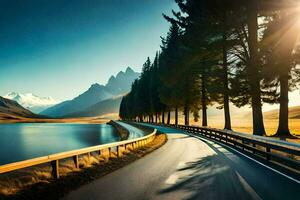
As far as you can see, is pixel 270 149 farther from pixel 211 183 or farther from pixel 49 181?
pixel 49 181

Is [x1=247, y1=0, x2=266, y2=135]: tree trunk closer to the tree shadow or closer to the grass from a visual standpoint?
the tree shadow

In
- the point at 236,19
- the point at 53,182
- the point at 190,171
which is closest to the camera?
the point at 53,182

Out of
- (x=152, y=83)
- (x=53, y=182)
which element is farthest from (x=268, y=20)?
(x=152, y=83)

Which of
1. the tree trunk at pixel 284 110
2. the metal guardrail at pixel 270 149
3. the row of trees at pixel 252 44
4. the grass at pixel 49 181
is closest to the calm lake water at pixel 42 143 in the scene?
the grass at pixel 49 181

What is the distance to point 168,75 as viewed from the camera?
157 feet

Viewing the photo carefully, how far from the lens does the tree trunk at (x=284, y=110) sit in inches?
1001

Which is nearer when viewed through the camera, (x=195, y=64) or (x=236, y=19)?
(x=236, y=19)

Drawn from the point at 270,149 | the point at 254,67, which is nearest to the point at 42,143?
the point at 254,67

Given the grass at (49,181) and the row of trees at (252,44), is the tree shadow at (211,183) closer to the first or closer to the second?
the grass at (49,181)

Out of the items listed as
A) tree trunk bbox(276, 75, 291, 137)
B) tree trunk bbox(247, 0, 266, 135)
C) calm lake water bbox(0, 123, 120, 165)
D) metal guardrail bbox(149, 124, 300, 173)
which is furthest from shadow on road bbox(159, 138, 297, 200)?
calm lake water bbox(0, 123, 120, 165)

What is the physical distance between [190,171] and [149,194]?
365cm

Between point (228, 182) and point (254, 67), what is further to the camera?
point (254, 67)

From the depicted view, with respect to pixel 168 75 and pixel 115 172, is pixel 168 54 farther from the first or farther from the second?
pixel 115 172

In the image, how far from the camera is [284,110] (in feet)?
84.6
